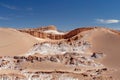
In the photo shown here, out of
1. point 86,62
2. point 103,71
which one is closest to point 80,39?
point 86,62

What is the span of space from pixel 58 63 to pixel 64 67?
0.80m

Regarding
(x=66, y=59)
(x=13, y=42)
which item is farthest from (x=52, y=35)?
(x=66, y=59)

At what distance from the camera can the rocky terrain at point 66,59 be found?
22.4 metres

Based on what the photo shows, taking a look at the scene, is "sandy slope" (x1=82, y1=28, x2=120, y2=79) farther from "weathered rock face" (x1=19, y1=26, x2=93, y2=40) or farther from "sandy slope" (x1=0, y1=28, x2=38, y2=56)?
"weathered rock face" (x1=19, y1=26, x2=93, y2=40)

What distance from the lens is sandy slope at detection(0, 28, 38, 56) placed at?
30.2m

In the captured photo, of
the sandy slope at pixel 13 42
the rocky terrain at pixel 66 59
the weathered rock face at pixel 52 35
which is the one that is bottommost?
the rocky terrain at pixel 66 59

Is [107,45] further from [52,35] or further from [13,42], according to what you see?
[52,35]

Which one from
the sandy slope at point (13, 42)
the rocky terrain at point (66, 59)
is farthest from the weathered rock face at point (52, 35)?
the rocky terrain at point (66, 59)

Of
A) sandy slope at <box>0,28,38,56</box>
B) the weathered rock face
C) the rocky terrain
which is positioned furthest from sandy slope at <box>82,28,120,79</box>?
the weathered rock face

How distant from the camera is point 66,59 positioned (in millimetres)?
25562

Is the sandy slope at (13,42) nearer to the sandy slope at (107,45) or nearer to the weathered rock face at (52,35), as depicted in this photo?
the sandy slope at (107,45)

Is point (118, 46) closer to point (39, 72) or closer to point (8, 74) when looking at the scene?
point (39, 72)

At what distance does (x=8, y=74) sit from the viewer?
867 inches

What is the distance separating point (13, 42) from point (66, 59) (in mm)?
9198
